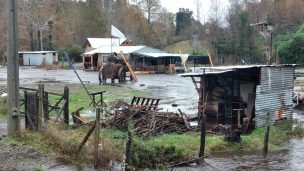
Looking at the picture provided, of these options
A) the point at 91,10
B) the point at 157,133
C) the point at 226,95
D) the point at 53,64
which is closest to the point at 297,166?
the point at 157,133

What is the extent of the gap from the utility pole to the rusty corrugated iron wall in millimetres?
8607

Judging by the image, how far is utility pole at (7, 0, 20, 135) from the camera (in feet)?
40.9

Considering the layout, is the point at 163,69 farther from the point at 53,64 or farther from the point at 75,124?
the point at 75,124

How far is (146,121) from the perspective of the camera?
50.4 ft

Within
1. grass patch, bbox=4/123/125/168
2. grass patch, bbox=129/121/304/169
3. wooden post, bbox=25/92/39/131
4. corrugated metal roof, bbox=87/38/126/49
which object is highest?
corrugated metal roof, bbox=87/38/126/49

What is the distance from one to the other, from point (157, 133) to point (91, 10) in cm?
7870

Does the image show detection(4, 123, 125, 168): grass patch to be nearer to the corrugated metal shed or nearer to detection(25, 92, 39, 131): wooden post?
detection(25, 92, 39, 131): wooden post

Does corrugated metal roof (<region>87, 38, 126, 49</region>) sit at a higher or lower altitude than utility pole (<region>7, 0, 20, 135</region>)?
higher

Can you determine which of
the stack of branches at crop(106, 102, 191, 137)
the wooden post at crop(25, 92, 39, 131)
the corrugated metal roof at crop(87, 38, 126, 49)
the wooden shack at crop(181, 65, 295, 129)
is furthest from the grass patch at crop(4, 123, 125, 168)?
the corrugated metal roof at crop(87, 38, 126, 49)

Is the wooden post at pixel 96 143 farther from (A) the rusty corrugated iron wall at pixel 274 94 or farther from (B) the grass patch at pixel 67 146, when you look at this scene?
(A) the rusty corrugated iron wall at pixel 274 94

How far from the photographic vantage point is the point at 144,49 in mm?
59844

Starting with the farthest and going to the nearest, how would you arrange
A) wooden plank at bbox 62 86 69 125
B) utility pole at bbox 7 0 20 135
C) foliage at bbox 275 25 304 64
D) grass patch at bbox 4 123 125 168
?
foliage at bbox 275 25 304 64 → wooden plank at bbox 62 86 69 125 → utility pole at bbox 7 0 20 135 → grass patch at bbox 4 123 125 168

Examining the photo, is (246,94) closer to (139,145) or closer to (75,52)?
(139,145)

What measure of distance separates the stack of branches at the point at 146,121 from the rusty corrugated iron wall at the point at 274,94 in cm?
305
